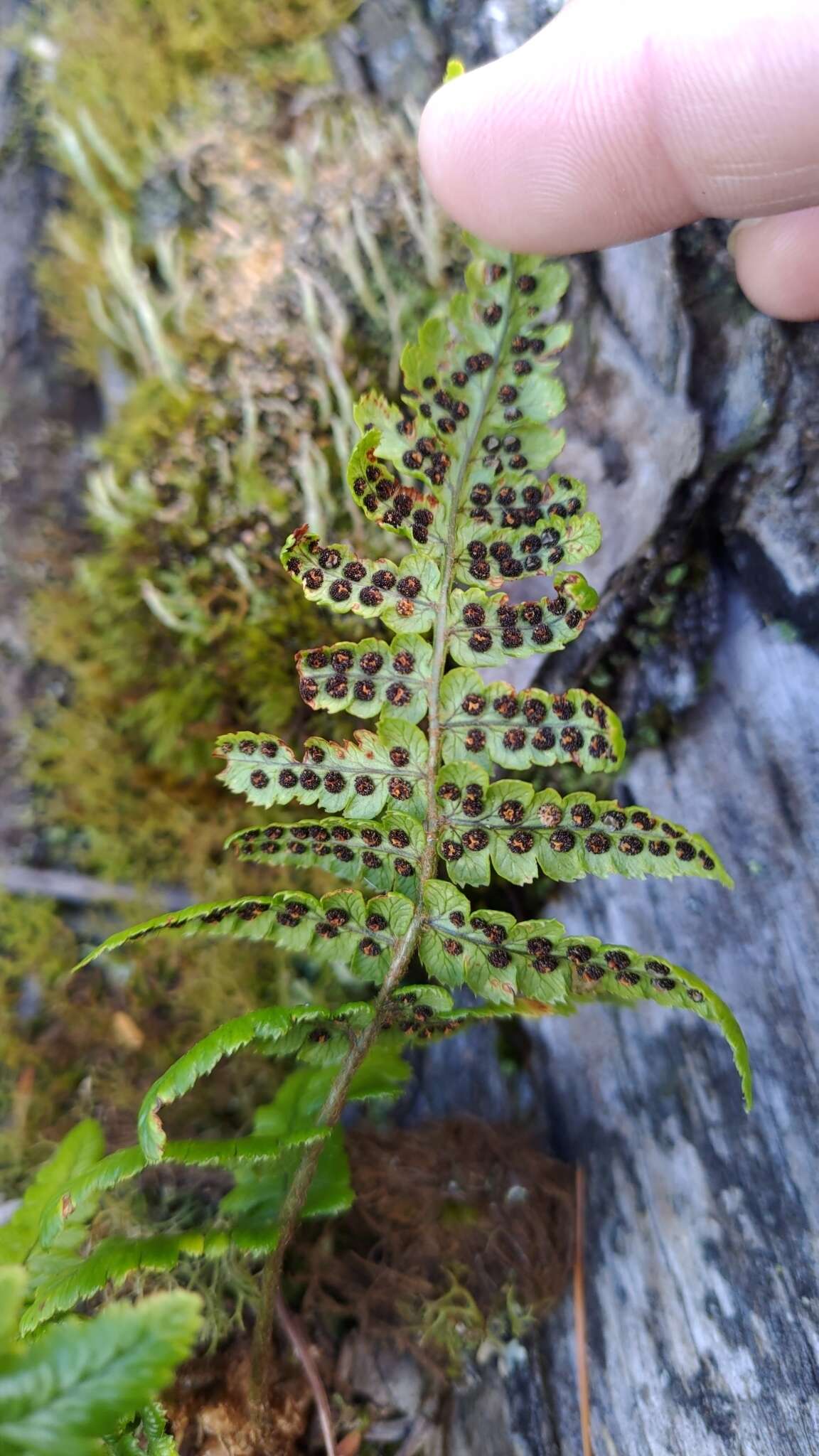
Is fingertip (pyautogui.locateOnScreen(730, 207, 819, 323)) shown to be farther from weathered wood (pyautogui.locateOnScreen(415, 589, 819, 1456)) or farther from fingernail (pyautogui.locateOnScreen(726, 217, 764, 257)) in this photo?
weathered wood (pyautogui.locateOnScreen(415, 589, 819, 1456))

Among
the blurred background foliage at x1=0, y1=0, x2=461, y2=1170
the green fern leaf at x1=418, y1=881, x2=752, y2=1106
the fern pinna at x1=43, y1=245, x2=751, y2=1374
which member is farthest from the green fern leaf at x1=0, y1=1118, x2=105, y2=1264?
the green fern leaf at x1=418, y1=881, x2=752, y2=1106

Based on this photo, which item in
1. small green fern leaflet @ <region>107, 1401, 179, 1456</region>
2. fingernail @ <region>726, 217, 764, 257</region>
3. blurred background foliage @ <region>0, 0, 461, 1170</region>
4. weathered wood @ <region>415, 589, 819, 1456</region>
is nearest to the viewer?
small green fern leaflet @ <region>107, 1401, 179, 1456</region>

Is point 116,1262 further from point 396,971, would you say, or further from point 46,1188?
point 396,971

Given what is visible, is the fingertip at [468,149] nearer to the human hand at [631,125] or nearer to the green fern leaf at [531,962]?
the human hand at [631,125]

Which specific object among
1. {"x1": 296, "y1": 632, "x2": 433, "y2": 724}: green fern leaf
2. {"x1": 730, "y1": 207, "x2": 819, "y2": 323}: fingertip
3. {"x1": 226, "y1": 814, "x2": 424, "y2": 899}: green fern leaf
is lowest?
{"x1": 226, "y1": 814, "x2": 424, "y2": 899}: green fern leaf

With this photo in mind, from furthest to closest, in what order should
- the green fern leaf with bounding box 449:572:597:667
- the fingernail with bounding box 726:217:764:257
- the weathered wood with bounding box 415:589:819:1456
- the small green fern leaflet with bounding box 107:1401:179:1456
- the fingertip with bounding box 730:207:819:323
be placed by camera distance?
the fingernail with bounding box 726:217:764:257
the fingertip with bounding box 730:207:819:323
the weathered wood with bounding box 415:589:819:1456
the green fern leaf with bounding box 449:572:597:667
the small green fern leaflet with bounding box 107:1401:179:1456

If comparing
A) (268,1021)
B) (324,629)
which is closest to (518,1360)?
(268,1021)
